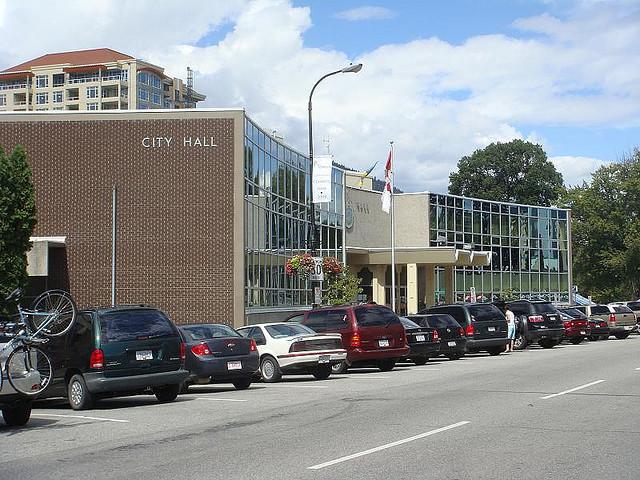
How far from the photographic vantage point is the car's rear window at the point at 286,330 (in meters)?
22.4

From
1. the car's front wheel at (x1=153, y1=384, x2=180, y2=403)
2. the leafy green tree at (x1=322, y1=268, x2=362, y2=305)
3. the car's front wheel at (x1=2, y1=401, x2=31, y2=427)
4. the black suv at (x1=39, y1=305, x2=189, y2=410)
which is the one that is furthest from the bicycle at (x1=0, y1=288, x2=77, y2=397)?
the leafy green tree at (x1=322, y1=268, x2=362, y2=305)

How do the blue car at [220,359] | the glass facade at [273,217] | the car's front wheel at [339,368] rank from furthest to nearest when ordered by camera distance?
the glass facade at [273,217], the car's front wheel at [339,368], the blue car at [220,359]

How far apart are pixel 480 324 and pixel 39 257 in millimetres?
16244

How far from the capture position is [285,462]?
10.1 metres

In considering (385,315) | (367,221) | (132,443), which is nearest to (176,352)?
(132,443)

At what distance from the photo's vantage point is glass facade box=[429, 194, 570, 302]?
222 feet

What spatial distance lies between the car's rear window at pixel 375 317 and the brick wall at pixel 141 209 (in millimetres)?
11241

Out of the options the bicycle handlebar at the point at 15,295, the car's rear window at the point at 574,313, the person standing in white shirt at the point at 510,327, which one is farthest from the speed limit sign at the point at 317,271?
the bicycle handlebar at the point at 15,295

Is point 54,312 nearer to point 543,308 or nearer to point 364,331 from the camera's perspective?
point 364,331

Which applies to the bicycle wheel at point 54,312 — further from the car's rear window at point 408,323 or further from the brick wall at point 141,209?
the brick wall at point 141,209

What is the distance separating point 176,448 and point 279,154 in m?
31.0

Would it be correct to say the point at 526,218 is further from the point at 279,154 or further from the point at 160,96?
the point at 160,96

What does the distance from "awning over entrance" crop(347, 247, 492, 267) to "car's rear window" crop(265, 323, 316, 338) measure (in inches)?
1131

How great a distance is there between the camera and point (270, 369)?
73.2ft
